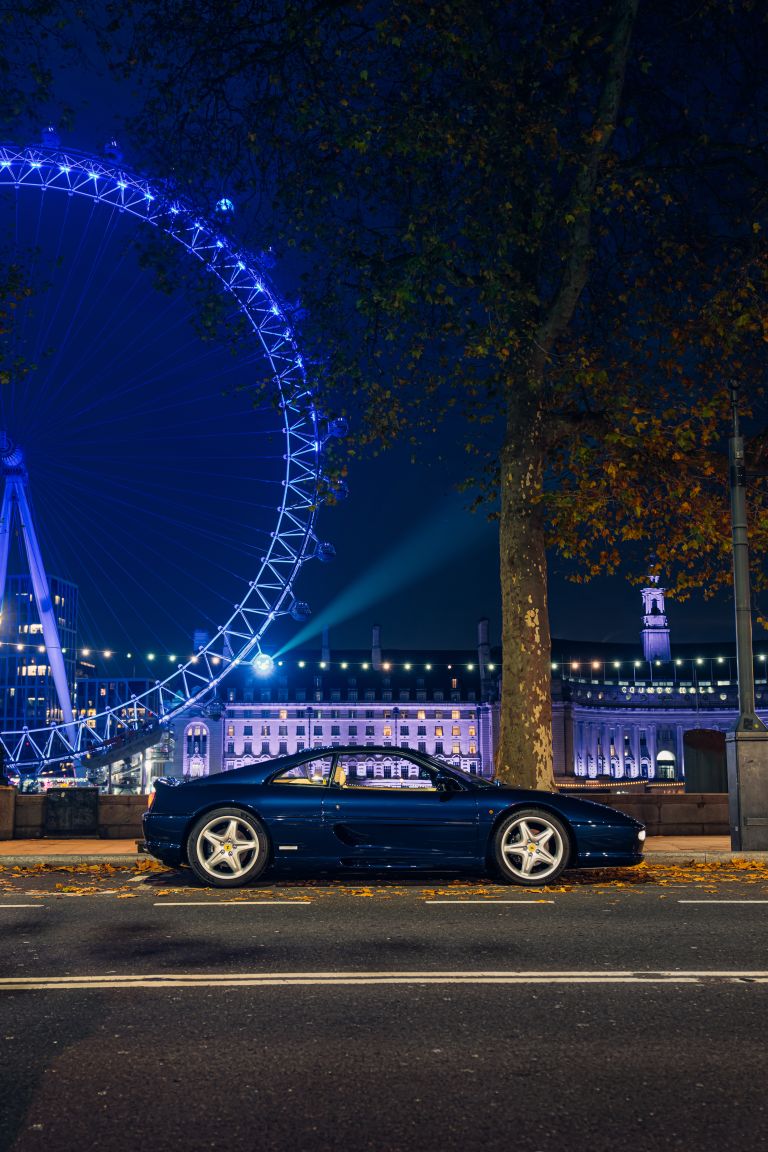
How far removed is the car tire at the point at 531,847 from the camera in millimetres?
10750

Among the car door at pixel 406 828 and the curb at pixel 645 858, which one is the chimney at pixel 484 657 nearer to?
the curb at pixel 645 858

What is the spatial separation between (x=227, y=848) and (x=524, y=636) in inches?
325

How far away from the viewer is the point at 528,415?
1855cm

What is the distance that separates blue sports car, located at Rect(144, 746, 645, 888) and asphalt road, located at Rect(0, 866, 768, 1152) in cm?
130

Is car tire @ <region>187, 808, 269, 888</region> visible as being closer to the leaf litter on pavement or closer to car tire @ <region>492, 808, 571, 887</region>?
the leaf litter on pavement

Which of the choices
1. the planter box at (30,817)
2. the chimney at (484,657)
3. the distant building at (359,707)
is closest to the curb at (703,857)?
the planter box at (30,817)

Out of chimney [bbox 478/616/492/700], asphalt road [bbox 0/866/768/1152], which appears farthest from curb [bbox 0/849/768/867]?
chimney [bbox 478/616/492/700]

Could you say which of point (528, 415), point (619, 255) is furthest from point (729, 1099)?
point (619, 255)

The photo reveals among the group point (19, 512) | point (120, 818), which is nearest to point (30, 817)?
point (120, 818)

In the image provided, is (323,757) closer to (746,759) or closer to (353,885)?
(353,885)

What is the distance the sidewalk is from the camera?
13.4 m

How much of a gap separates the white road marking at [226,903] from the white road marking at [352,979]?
9.69ft

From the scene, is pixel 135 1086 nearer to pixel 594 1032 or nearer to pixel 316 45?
pixel 594 1032

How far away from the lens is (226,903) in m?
9.68
